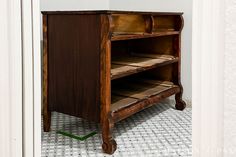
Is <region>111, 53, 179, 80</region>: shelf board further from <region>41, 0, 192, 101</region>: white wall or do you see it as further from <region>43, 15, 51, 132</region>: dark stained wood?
<region>43, 15, 51, 132</region>: dark stained wood

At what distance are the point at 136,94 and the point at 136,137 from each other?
1.00 ft

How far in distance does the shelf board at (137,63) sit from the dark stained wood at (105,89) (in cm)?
7

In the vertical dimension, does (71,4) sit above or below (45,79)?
above

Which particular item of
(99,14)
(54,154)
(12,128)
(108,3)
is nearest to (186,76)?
(108,3)

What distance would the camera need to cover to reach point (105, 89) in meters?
1.58
